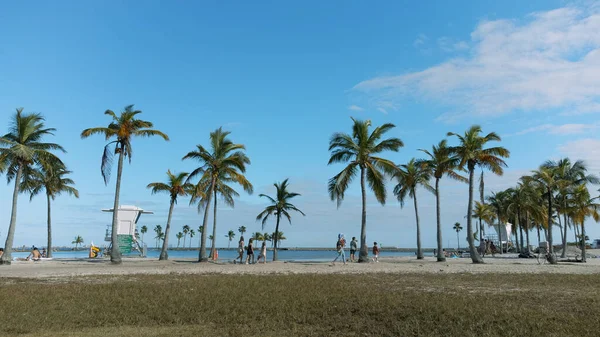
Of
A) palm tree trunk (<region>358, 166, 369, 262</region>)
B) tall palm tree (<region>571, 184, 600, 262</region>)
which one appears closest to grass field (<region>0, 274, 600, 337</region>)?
palm tree trunk (<region>358, 166, 369, 262</region>)

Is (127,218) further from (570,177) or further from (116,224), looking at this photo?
(570,177)

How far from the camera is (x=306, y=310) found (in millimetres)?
9945

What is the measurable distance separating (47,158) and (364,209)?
24.2 meters

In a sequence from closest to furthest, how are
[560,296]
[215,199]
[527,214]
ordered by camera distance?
[560,296], [215,199], [527,214]

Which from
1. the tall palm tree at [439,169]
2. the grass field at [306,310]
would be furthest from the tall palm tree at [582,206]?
the grass field at [306,310]

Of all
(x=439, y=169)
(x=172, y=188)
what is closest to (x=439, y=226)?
(x=439, y=169)

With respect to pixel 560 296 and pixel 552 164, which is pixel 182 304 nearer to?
pixel 560 296

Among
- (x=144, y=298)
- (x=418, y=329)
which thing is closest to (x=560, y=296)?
(x=418, y=329)

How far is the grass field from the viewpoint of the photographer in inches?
320

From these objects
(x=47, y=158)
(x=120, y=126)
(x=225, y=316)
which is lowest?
(x=225, y=316)

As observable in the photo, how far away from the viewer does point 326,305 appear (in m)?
10.4

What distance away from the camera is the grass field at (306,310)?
26.7 feet

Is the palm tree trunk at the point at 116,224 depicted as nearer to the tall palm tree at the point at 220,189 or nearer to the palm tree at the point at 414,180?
the tall palm tree at the point at 220,189

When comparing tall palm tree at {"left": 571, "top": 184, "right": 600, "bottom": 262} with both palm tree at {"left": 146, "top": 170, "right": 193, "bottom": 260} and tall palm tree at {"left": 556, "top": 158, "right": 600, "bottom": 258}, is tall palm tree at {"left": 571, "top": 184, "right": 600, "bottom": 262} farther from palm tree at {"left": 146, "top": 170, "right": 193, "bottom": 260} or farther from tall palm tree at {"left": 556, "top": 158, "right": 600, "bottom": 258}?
palm tree at {"left": 146, "top": 170, "right": 193, "bottom": 260}
